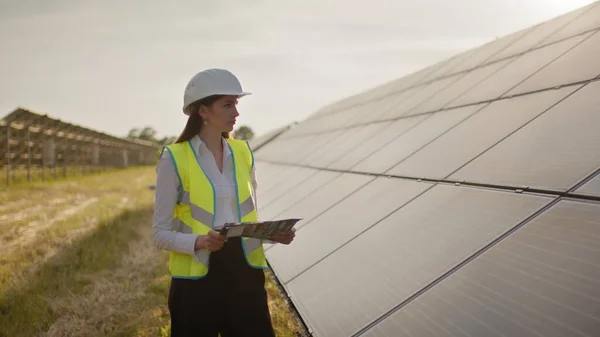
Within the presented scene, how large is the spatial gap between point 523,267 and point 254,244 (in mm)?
1417

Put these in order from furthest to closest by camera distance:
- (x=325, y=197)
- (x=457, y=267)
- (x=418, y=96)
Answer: (x=418, y=96), (x=325, y=197), (x=457, y=267)

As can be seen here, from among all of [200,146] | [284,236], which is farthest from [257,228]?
[200,146]

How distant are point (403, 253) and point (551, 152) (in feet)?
3.80

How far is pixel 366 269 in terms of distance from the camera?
3.45m

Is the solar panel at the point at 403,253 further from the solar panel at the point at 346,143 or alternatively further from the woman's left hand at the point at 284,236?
the solar panel at the point at 346,143

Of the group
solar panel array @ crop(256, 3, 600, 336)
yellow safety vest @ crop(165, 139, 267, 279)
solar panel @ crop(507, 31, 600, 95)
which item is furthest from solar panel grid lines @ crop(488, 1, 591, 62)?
yellow safety vest @ crop(165, 139, 267, 279)

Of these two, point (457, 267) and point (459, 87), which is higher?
point (459, 87)

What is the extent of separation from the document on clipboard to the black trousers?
0.33m

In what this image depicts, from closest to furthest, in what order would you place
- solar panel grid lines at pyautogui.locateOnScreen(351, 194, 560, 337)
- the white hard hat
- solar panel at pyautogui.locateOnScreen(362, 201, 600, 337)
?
solar panel at pyautogui.locateOnScreen(362, 201, 600, 337) < solar panel grid lines at pyautogui.locateOnScreen(351, 194, 560, 337) < the white hard hat

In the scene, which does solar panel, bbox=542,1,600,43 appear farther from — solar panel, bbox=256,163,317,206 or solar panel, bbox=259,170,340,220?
solar panel, bbox=256,163,317,206

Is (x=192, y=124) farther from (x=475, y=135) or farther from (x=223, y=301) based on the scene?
(x=475, y=135)

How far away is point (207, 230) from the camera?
2.72 m

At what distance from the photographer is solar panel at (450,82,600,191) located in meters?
2.80

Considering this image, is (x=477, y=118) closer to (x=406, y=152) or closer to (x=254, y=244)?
(x=406, y=152)
